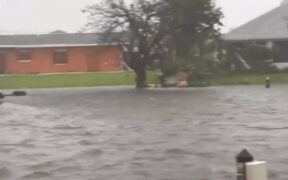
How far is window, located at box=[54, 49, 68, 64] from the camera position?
72.1 metres

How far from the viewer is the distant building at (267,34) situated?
211ft

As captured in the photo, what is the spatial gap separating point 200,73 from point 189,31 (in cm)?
334

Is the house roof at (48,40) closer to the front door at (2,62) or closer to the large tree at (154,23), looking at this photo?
the front door at (2,62)

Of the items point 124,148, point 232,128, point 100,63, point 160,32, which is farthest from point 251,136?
point 100,63

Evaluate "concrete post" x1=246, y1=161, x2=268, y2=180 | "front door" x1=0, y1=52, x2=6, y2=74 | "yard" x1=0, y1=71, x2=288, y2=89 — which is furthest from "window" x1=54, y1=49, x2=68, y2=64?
"concrete post" x1=246, y1=161, x2=268, y2=180

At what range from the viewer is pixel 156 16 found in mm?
49812

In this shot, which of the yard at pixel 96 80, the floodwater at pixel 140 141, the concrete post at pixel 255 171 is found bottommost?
the floodwater at pixel 140 141

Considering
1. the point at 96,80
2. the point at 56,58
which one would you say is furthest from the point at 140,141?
the point at 56,58

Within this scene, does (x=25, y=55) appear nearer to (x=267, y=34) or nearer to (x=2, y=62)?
(x=2, y=62)

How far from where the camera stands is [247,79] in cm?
5447

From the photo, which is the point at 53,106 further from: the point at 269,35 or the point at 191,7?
the point at 269,35

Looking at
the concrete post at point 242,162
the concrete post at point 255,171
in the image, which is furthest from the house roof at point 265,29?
the concrete post at point 255,171

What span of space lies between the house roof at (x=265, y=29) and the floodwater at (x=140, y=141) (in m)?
36.5

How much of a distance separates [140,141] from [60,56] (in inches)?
2246
